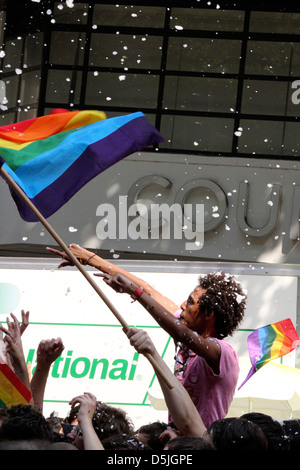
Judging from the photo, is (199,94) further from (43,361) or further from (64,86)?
(43,361)

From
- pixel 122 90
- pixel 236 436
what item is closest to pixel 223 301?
pixel 236 436

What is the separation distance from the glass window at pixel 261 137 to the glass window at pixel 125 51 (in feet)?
4.39

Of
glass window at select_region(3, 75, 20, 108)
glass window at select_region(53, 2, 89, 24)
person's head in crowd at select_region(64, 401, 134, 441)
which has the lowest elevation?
person's head in crowd at select_region(64, 401, 134, 441)

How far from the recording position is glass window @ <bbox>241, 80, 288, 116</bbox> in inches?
435

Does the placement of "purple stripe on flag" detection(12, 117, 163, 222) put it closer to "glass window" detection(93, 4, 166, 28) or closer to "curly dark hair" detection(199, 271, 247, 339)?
"curly dark hair" detection(199, 271, 247, 339)

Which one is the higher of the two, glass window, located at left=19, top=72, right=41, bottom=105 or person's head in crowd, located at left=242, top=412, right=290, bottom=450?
glass window, located at left=19, top=72, right=41, bottom=105

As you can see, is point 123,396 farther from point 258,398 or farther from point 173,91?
point 173,91

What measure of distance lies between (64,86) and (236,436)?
857 centimetres

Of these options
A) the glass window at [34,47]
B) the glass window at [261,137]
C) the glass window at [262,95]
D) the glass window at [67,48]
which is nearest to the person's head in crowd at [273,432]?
the glass window at [261,137]

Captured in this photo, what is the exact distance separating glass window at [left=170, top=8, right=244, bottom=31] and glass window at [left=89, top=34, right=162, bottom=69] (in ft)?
1.10

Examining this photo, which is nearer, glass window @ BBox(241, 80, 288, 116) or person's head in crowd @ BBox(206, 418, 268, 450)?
person's head in crowd @ BBox(206, 418, 268, 450)

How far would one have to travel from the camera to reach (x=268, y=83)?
11.1m

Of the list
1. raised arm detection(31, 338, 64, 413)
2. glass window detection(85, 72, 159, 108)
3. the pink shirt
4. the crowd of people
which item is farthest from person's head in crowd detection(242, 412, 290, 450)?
glass window detection(85, 72, 159, 108)

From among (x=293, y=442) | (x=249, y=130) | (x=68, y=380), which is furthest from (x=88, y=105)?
(x=293, y=442)
